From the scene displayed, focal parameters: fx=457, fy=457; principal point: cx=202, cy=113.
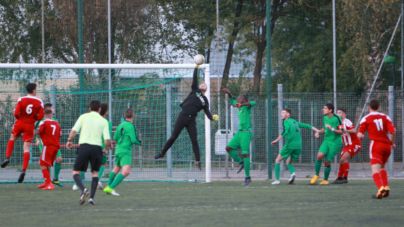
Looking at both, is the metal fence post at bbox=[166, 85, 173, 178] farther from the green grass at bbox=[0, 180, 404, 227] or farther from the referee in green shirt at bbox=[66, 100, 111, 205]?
the referee in green shirt at bbox=[66, 100, 111, 205]

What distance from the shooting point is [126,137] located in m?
8.07

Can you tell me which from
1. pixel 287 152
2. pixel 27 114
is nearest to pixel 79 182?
pixel 27 114

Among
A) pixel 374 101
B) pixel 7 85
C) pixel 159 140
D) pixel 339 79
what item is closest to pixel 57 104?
pixel 7 85

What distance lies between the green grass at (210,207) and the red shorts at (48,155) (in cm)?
58

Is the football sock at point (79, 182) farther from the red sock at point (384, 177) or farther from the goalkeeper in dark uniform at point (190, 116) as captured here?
the red sock at point (384, 177)

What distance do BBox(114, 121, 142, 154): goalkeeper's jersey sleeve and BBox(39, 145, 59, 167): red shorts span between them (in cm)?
230

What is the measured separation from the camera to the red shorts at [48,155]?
962cm

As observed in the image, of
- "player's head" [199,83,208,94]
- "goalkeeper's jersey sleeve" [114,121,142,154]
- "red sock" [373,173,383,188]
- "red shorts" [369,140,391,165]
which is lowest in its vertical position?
"red sock" [373,173,383,188]

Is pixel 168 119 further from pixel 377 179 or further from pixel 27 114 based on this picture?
pixel 377 179

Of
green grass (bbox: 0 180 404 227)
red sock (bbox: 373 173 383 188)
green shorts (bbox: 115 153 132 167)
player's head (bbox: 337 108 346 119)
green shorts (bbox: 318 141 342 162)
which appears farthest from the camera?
player's head (bbox: 337 108 346 119)

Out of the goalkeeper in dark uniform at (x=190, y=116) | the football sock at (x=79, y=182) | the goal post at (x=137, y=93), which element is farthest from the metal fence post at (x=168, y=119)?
the football sock at (x=79, y=182)

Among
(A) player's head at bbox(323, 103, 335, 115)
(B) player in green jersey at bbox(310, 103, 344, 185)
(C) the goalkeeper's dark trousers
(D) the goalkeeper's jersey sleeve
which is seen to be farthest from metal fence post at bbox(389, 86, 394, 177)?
(D) the goalkeeper's jersey sleeve

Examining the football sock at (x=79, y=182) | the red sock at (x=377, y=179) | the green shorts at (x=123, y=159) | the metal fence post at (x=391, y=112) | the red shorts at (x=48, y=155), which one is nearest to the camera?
the football sock at (x=79, y=182)

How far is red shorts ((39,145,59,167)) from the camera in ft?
31.6
